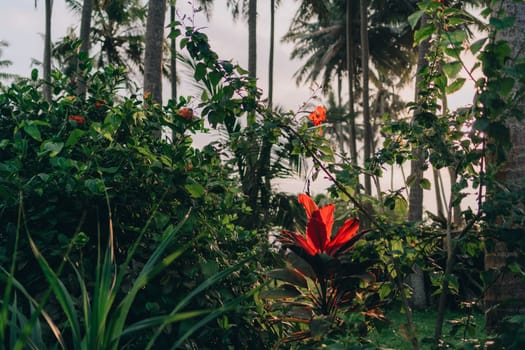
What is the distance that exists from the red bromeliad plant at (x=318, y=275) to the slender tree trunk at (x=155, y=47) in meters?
3.72

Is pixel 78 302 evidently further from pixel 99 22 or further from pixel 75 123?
pixel 99 22

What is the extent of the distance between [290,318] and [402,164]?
103cm

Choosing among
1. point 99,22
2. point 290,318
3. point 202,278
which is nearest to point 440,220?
point 290,318

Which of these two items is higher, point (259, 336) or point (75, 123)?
point (75, 123)

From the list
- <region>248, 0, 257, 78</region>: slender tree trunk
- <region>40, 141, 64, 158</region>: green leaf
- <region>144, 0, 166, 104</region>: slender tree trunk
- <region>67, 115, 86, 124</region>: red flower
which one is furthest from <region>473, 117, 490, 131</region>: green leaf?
<region>248, 0, 257, 78</region>: slender tree trunk

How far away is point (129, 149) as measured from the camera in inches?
109

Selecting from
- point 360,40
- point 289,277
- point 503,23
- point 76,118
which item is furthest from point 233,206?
point 360,40

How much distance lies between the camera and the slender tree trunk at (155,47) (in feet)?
21.6

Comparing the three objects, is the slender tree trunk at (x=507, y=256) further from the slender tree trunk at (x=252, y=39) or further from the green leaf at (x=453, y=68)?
the slender tree trunk at (x=252, y=39)

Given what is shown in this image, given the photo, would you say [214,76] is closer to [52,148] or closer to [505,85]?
[52,148]

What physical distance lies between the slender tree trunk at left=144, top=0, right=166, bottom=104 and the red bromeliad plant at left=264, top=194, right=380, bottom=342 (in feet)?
12.2

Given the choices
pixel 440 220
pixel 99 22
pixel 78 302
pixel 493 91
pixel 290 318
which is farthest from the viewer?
pixel 99 22

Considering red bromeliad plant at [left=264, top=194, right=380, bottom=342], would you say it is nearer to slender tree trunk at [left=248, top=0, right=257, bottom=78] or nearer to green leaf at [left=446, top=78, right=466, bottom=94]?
green leaf at [left=446, top=78, right=466, bottom=94]

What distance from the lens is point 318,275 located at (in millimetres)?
3291
